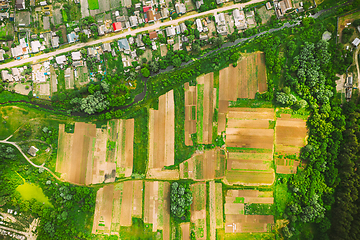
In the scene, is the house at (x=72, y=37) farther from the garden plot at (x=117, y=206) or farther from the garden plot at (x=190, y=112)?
the garden plot at (x=117, y=206)

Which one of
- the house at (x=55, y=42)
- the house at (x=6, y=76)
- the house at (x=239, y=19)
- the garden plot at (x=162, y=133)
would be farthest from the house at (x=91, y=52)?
the house at (x=239, y=19)

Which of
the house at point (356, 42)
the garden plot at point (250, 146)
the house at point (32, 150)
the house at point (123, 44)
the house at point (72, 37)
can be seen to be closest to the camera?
the house at point (32, 150)

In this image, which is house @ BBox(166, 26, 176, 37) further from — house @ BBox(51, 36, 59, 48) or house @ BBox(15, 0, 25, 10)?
house @ BBox(15, 0, 25, 10)

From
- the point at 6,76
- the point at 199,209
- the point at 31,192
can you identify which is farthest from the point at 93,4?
the point at 199,209

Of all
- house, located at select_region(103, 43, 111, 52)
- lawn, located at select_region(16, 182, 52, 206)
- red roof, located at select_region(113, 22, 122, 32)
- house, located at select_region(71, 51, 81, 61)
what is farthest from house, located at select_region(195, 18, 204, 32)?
lawn, located at select_region(16, 182, 52, 206)

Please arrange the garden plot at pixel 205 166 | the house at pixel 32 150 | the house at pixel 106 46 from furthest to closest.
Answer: the house at pixel 106 46 < the garden plot at pixel 205 166 < the house at pixel 32 150

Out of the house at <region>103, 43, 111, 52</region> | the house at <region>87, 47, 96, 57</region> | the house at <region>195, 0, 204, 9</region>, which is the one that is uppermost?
the house at <region>195, 0, 204, 9</region>
